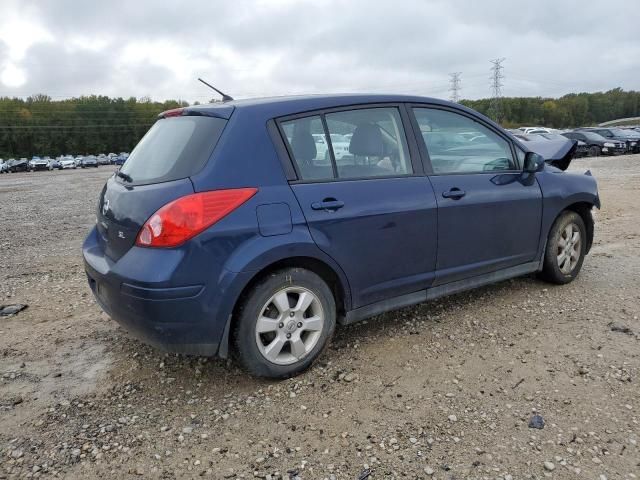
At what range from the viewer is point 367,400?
2.91m

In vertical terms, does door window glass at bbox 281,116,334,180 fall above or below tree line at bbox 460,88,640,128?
below

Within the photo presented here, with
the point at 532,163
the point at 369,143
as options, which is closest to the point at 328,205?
the point at 369,143

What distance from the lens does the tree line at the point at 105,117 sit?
94062mm

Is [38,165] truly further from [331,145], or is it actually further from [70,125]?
[331,145]

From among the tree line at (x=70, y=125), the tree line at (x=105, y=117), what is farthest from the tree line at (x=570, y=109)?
the tree line at (x=70, y=125)

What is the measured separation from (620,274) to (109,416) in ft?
15.2

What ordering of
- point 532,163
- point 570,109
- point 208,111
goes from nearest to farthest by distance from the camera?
point 208,111 → point 532,163 → point 570,109

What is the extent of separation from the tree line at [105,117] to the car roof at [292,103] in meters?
87.4

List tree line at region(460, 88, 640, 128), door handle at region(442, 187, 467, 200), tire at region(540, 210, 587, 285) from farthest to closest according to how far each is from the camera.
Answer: tree line at region(460, 88, 640, 128) < tire at region(540, 210, 587, 285) < door handle at region(442, 187, 467, 200)

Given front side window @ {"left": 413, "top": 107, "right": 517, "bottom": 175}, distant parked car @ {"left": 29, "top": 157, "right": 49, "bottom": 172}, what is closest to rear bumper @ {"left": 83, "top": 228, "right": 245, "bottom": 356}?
front side window @ {"left": 413, "top": 107, "right": 517, "bottom": 175}

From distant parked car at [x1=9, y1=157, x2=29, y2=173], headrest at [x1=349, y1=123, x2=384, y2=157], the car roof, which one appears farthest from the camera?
distant parked car at [x1=9, y1=157, x2=29, y2=173]

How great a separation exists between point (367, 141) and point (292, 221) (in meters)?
0.89

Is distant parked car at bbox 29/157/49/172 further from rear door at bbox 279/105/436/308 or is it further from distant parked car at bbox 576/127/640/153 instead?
rear door at bbox 279/105/436/308

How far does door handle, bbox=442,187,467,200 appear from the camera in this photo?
361 centimetres
